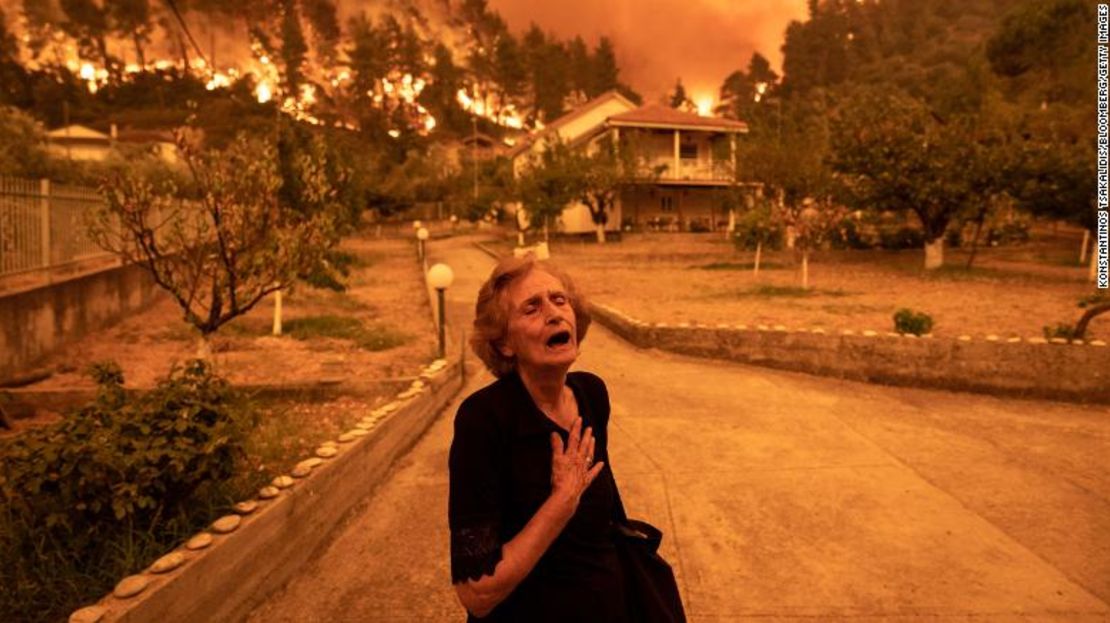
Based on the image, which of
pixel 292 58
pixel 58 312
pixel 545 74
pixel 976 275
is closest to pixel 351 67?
pixel 292 58

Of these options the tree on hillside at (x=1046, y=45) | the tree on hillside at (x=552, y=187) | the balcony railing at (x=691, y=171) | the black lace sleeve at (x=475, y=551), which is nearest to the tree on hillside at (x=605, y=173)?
the tree on hillside at (x=552, y=187)

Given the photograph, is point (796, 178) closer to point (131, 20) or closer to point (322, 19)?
point (131, 20)

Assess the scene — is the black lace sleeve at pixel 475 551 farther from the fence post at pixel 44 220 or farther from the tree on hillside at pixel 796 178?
the tree on hillside at pixel 796 178

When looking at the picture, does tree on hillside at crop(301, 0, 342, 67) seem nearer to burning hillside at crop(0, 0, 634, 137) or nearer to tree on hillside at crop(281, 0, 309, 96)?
burning hillside at crop(0, 0, 634, 137)

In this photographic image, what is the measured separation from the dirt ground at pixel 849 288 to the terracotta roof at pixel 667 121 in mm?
12555

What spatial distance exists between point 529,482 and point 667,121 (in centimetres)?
4138

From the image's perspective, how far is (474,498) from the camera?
67.4 inches

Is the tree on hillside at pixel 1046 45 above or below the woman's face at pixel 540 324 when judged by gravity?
above

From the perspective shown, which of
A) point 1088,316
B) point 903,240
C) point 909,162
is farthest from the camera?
point 903,240

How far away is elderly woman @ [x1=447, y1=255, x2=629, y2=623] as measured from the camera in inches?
66.3

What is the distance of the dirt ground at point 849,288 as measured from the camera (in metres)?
12.6

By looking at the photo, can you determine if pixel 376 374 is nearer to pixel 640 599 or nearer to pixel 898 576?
pixel 898 576

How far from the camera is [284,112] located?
14.2 meters

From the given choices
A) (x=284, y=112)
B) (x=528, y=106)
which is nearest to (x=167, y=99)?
(x=528, y=106)
